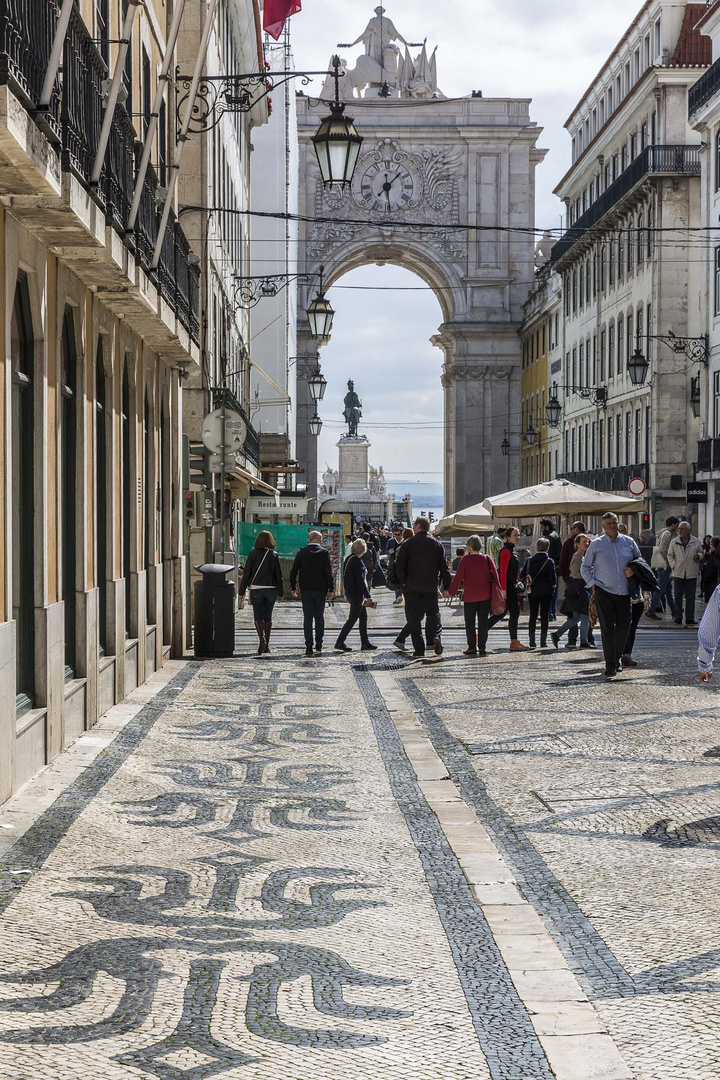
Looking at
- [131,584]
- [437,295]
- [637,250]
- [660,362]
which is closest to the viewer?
[131,584]

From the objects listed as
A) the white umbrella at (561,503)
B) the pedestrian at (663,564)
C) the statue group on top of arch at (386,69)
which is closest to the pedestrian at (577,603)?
the white umbrella at (561,503)

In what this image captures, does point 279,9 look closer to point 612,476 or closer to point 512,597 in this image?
point 512,597

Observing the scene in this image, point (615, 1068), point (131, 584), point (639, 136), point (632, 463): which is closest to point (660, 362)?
point (632, 463)

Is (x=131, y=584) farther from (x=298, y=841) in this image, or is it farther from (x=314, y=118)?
(x=314, y=118)

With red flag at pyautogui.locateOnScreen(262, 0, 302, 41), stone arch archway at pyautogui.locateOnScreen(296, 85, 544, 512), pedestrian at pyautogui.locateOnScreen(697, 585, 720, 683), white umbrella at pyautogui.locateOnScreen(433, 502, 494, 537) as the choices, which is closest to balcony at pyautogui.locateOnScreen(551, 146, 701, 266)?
white umbrella at pyautogui.locateOnScreen(433, 502, 494, 537)

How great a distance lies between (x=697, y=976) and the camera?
5184 mm

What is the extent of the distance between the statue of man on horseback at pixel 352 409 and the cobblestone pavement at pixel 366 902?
85696 mm

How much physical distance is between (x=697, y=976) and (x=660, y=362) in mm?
42667

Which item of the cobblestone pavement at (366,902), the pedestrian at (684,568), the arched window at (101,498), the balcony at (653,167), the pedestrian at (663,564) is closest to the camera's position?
the cobblestone pavement at (366,902)

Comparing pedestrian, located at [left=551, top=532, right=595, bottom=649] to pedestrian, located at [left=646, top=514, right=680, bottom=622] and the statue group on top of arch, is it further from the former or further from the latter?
the statue group on top of arch

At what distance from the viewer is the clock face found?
77481 mm

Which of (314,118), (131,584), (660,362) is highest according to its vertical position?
(314,118)

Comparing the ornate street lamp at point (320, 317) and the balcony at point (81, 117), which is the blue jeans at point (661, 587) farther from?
the balcony at point (81, 117)

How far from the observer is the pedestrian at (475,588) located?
19.1 meters
